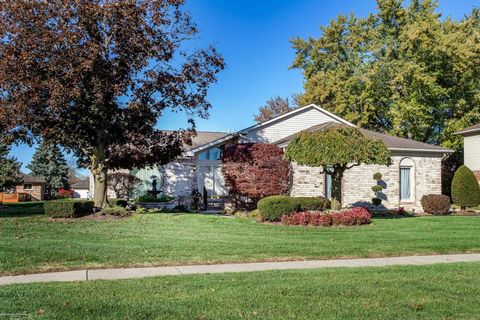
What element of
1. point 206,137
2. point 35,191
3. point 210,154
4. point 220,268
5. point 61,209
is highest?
point 206,137

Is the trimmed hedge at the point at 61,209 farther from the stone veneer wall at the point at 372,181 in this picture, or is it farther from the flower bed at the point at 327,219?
the stone veneer wall at the point at 372,181

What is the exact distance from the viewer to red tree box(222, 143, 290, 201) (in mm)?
20734

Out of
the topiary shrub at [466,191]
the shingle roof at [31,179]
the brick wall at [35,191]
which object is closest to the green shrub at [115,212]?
the topiary shrub at [466,191]

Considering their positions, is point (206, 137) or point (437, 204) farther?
point (206, 137)

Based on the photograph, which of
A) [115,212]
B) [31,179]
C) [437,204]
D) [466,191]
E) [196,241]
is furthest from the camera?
[31,179]

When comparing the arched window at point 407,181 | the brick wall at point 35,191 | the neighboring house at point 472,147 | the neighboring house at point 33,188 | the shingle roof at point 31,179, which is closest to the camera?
the arched window at point 407,181

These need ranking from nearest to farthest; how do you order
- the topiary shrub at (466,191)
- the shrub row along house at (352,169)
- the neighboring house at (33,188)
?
the shrub row along house at (352,169)
the topiary shrub at (466,191)
the neighboring house at (33,188)

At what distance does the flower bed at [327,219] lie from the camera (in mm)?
15773

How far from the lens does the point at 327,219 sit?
15.8 metres

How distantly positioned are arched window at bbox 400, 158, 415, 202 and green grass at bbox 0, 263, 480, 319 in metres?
17.3

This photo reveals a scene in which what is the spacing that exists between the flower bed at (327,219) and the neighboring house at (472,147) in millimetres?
17715

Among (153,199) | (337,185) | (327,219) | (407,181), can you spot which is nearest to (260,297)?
(327,219)

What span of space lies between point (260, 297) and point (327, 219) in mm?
10149

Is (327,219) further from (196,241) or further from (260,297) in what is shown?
(260,297)
